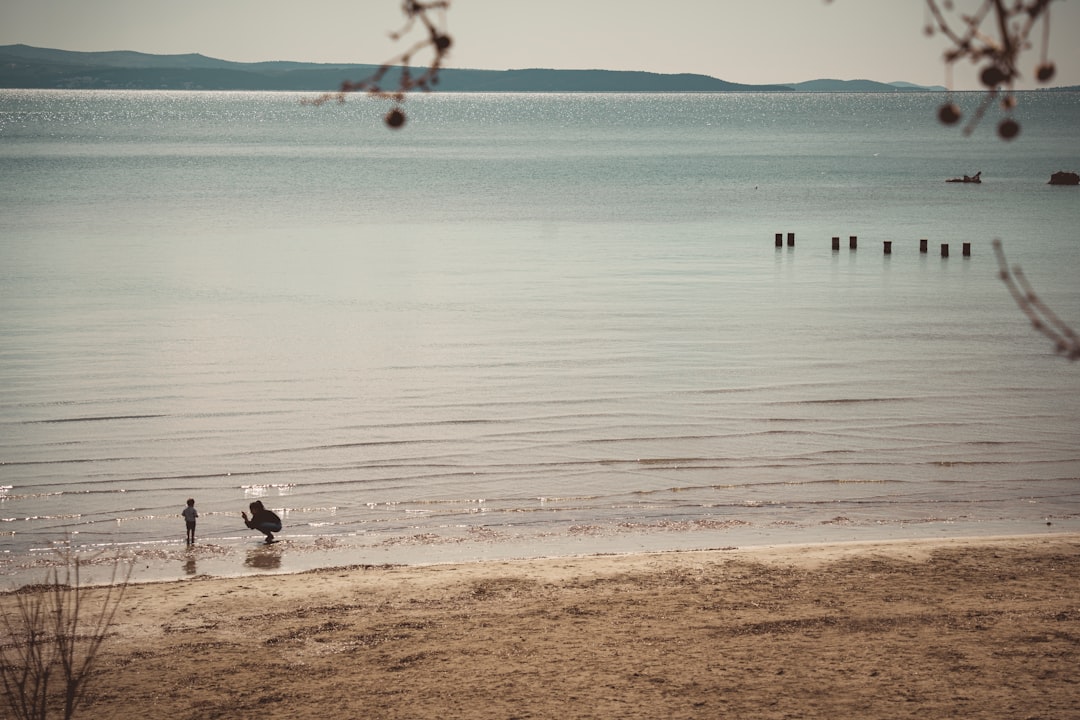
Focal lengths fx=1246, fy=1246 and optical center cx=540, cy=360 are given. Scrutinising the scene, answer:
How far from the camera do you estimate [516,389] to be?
30.6m

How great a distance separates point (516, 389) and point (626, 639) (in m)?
17.3

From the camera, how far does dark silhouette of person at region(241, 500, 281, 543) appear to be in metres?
19.5

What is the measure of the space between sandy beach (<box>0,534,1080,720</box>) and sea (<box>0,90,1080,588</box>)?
2.55 metres

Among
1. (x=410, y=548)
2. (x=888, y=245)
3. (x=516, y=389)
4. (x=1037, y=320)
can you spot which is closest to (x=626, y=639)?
(x=410, y=548)

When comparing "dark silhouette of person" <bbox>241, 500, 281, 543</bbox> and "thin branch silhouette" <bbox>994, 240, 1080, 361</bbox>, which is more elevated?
"thin branch silhouette" <bbox>994, 240, 1080, 361</bbox>

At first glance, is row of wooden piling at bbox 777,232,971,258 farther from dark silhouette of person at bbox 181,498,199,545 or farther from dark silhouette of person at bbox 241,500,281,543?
dark silhouette of person at bbox 181,498,199,545

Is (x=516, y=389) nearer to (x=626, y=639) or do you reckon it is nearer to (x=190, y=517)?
(x=190, y=517)

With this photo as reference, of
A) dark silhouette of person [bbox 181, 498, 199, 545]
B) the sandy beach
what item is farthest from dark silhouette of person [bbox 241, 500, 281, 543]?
the sandy beach

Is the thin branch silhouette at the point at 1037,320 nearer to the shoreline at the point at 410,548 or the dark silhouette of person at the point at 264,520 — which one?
the shoreline at the point at 410,548

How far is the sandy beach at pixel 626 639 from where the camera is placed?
11.7m

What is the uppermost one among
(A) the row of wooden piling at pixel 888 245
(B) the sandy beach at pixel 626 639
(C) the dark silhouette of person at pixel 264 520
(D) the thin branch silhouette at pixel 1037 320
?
(A) the row of wooden piling at pixel 888 245

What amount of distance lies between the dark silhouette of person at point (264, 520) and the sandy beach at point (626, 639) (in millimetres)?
2467

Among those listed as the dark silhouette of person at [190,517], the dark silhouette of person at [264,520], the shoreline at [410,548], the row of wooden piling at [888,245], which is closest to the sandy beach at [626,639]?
the shoreline at [410,548]

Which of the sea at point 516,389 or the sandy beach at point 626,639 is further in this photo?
the sea at point 516,389
